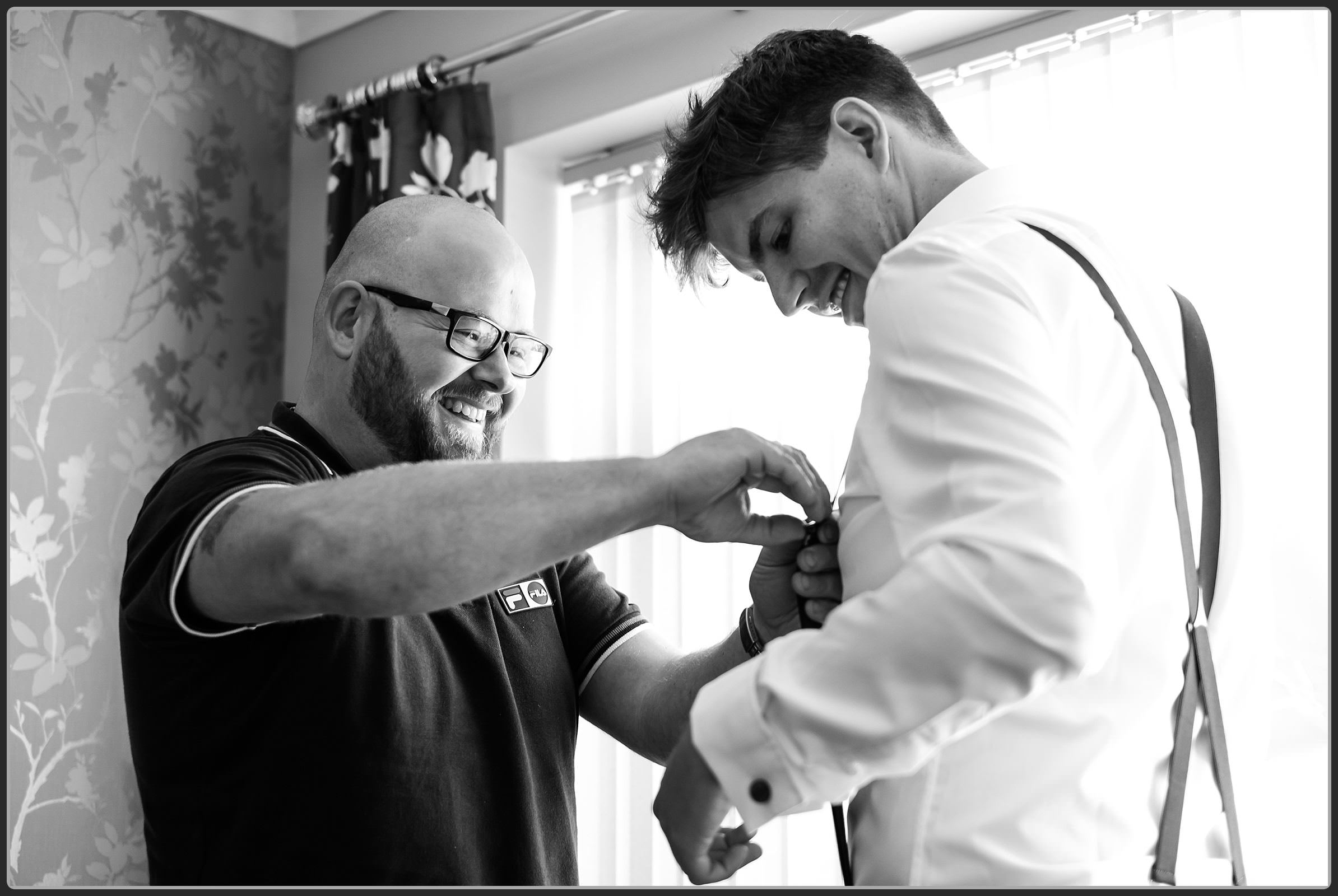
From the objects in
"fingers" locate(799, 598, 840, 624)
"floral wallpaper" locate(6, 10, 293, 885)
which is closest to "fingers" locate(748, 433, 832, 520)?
"fingers" locate(799, 598, 840, 624)

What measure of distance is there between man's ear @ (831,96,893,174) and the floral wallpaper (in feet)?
7.98

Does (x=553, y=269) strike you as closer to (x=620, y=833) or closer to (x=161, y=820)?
(x=620, y=833)

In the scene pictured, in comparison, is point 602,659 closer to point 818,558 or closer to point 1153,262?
point 818,558

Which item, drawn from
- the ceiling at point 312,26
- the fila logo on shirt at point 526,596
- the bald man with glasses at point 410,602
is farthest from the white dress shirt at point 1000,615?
the ceiling at point 312,26

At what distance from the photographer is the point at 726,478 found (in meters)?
1.18

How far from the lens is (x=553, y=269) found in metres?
3.17

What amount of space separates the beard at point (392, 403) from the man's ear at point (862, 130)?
80 cm

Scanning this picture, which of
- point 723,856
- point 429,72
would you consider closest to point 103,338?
point 429,72

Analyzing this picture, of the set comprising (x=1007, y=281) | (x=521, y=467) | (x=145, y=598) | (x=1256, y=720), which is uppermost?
(x=1007, y=281)

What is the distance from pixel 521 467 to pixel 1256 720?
69cm

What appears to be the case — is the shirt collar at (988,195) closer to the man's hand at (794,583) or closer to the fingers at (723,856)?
the man's hand at (794,583)

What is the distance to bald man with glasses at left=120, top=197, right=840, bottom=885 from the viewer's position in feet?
3.84

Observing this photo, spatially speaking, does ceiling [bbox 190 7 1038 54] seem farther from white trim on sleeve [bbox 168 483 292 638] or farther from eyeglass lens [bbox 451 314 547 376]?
white trim on sleeve [bbox 168 483 292 638]

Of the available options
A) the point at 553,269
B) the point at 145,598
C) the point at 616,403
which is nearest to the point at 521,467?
the point at 145,598
